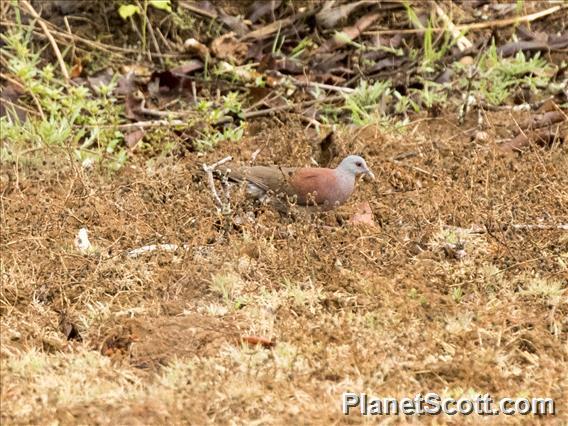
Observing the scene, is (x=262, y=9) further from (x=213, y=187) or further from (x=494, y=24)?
(x=213, y=187)

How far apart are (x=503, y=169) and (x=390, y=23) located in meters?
2.81

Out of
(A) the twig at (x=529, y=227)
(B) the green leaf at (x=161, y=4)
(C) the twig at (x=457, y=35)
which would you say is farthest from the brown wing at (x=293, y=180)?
(C) the twig at (x=457, y=35)

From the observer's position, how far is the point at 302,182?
6238 millimetres

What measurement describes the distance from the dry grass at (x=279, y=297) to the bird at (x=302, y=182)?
0.40ft

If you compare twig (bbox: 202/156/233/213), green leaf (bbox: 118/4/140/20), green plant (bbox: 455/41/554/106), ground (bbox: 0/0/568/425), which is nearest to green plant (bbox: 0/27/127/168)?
ground (bbox: 0/0/568/425)

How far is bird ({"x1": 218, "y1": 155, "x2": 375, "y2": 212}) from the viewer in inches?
243

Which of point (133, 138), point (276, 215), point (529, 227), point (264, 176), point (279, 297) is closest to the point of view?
point (279, 297)

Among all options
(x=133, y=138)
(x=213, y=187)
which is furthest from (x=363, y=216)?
(x=133, y=138)

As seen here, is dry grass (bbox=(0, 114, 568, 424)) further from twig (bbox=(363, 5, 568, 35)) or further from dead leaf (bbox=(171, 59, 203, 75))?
twig (bbox=(363, 5, 568, 35))

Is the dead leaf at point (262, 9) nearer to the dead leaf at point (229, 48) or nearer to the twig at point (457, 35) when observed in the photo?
the dead leaf at point (229, 48)

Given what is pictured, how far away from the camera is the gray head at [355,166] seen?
6.38 meters

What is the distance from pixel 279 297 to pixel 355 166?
150cm

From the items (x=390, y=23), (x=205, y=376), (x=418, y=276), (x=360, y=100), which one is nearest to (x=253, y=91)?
(x=360, y=100)

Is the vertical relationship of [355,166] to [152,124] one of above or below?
above
